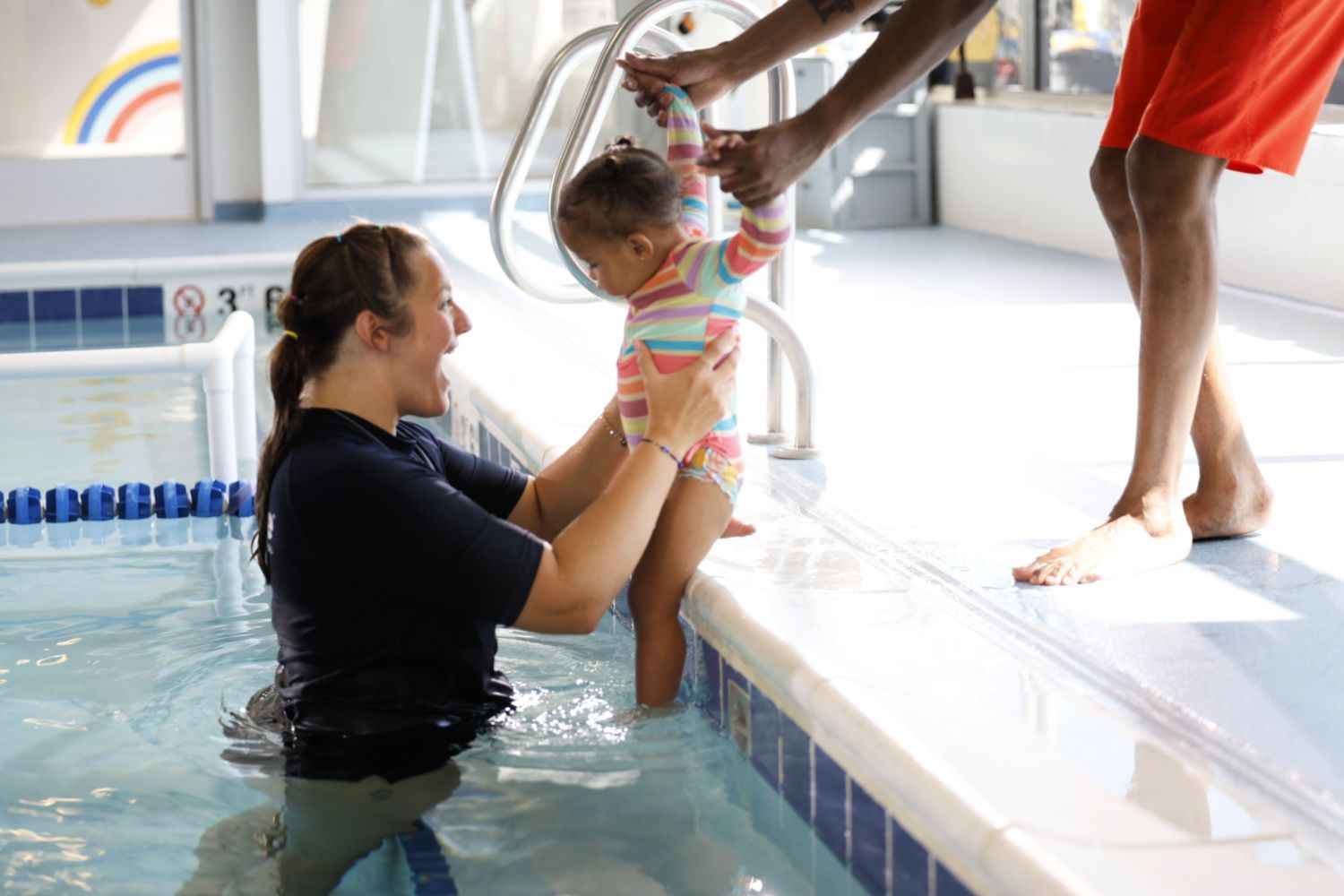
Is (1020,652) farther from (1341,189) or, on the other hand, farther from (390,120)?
(390,120)

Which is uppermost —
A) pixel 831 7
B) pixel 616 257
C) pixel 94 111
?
pixel 94 111

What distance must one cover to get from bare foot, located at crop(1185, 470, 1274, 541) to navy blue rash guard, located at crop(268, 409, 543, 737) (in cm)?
116

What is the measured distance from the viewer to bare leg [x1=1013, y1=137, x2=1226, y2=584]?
2.30 metres

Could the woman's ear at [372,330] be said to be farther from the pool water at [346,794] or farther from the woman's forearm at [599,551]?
the pool water at [346,794]

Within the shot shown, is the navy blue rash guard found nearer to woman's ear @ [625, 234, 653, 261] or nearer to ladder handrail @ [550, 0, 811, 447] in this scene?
woman's ear @ [625, 234, 653, 261]

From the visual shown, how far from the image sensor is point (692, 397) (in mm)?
2080

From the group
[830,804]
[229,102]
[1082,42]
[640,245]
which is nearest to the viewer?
[830,804]

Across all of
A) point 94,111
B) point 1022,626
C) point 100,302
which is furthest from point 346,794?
point 94,111

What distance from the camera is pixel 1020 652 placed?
6.57ft

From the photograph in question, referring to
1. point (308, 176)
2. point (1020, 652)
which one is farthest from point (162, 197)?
point (1020, 652)

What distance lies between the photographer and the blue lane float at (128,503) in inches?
148

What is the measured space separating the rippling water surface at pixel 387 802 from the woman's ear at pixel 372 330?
1.92 feet

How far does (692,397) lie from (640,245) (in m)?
0.26

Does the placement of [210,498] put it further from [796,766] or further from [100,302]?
[100,302]
